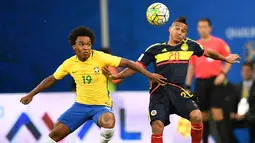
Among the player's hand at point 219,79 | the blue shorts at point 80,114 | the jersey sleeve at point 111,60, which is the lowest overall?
the blue shorts at point 80,114

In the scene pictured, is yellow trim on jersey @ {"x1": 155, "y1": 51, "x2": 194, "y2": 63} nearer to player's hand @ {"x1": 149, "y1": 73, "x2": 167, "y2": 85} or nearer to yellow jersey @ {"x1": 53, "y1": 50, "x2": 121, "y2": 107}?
player's hand @ {"x1": 149, "y1": 73, "x2": 167, "y2": 85}

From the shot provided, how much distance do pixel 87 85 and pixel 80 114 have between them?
0.40 metres

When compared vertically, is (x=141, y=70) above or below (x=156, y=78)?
above

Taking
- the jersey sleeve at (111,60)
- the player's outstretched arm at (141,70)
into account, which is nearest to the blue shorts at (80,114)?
the player's outstretched arm at (141,70)

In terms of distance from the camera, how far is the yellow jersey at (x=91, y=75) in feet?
35.1

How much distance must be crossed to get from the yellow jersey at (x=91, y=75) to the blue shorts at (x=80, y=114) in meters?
0.08

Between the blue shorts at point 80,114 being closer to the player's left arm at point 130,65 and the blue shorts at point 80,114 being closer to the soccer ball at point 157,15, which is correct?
the player's left arm at point 130,65

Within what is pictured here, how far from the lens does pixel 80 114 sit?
10.7 m

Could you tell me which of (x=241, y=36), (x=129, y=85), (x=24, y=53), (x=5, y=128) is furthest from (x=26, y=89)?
(x=241, y=36)

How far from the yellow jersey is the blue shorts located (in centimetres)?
8

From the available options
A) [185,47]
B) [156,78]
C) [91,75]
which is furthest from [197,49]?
[91,75]

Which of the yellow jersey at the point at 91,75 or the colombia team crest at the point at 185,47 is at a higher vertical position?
the colombia team crest at the point at 185,47

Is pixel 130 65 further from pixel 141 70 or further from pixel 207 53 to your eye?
pixel 207 53

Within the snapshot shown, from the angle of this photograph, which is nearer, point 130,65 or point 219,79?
point 130,65
